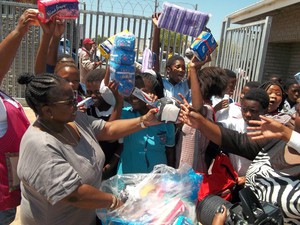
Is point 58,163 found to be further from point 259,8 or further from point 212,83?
point 259,8

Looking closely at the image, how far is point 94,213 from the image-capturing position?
173cm

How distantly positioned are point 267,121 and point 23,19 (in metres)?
1.64

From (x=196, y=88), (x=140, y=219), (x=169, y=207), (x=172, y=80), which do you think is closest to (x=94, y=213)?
(x=140, y=219)

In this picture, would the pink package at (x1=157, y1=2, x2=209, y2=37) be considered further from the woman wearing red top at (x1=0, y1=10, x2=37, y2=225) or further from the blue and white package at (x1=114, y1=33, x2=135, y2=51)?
the woman wearing red top at (x1=0, y1=10, x2=37, y2=225)

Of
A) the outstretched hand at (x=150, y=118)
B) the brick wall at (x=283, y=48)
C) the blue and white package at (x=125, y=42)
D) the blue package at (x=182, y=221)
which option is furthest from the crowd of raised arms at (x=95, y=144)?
the brick wall at (x=283, y=48)

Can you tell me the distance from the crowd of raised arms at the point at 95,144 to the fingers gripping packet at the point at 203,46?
0.26 feet

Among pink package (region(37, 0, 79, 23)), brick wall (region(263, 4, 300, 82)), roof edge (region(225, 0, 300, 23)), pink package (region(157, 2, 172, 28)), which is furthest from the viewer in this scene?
brick wall (region(263, 4, 300, 82))

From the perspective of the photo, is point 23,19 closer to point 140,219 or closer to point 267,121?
point 140,219

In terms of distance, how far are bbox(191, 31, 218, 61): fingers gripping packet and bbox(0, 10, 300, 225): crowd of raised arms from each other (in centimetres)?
8

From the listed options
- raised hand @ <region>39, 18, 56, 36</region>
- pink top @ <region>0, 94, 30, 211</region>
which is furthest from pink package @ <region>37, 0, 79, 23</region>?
pink top @ <region>0, 94, 30, 211</region>

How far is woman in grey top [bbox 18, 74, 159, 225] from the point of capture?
52.5 inches

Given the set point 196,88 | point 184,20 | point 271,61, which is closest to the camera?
point 196,88

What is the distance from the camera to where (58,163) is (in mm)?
1343

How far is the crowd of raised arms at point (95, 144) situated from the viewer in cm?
140
